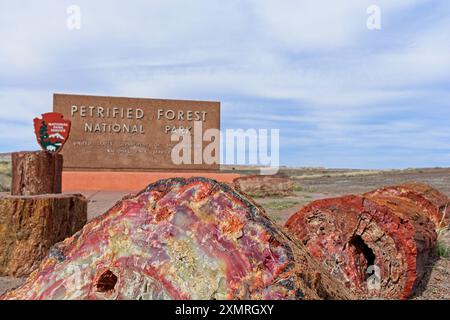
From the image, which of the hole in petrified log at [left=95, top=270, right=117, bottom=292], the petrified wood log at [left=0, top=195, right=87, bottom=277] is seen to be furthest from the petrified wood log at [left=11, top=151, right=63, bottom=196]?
the hole in petrified log at [left=95, top=270, right=117, bottom=292]

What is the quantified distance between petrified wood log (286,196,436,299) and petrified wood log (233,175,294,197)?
10.6 metres

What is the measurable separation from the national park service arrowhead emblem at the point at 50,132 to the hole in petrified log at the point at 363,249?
12.5m

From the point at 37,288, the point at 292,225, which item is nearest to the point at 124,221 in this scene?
the point at 37,288

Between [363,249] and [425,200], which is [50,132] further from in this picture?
[363,249]

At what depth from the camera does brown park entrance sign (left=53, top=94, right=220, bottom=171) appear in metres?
18.0

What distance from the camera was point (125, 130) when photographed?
18.4 metres

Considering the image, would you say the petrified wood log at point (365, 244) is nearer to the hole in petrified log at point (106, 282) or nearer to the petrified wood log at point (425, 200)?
the petrified wood log at point (425, 200)

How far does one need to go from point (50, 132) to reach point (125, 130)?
4.13 metres

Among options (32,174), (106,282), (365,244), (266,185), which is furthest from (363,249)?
(266,185)

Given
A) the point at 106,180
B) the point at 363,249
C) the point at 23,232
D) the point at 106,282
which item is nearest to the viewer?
the point at 106,282

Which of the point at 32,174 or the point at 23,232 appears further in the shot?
the point at 32,174

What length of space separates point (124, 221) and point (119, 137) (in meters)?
17.2

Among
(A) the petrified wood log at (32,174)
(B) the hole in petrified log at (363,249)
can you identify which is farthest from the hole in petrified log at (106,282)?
(A) the petrified wood log at (32,174)
